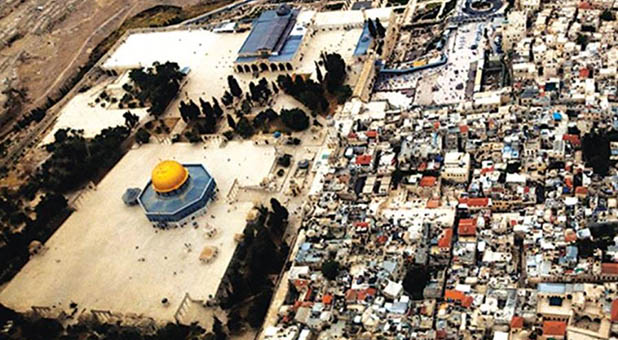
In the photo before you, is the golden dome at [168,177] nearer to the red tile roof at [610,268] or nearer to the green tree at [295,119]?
the green tree at [295,119]

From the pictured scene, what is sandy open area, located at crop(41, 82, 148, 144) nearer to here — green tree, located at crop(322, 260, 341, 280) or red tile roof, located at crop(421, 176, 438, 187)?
green tree, located at crop(322, 260, 341, 280)

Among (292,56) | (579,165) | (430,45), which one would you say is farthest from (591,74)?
(292,56)

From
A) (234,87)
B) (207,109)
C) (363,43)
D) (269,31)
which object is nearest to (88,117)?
(207,109)

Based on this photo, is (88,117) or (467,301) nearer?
(467,301)

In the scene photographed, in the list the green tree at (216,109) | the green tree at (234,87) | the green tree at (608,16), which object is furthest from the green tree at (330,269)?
the green tree at (608,16)

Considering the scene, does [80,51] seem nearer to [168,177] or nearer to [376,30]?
[168,177]
